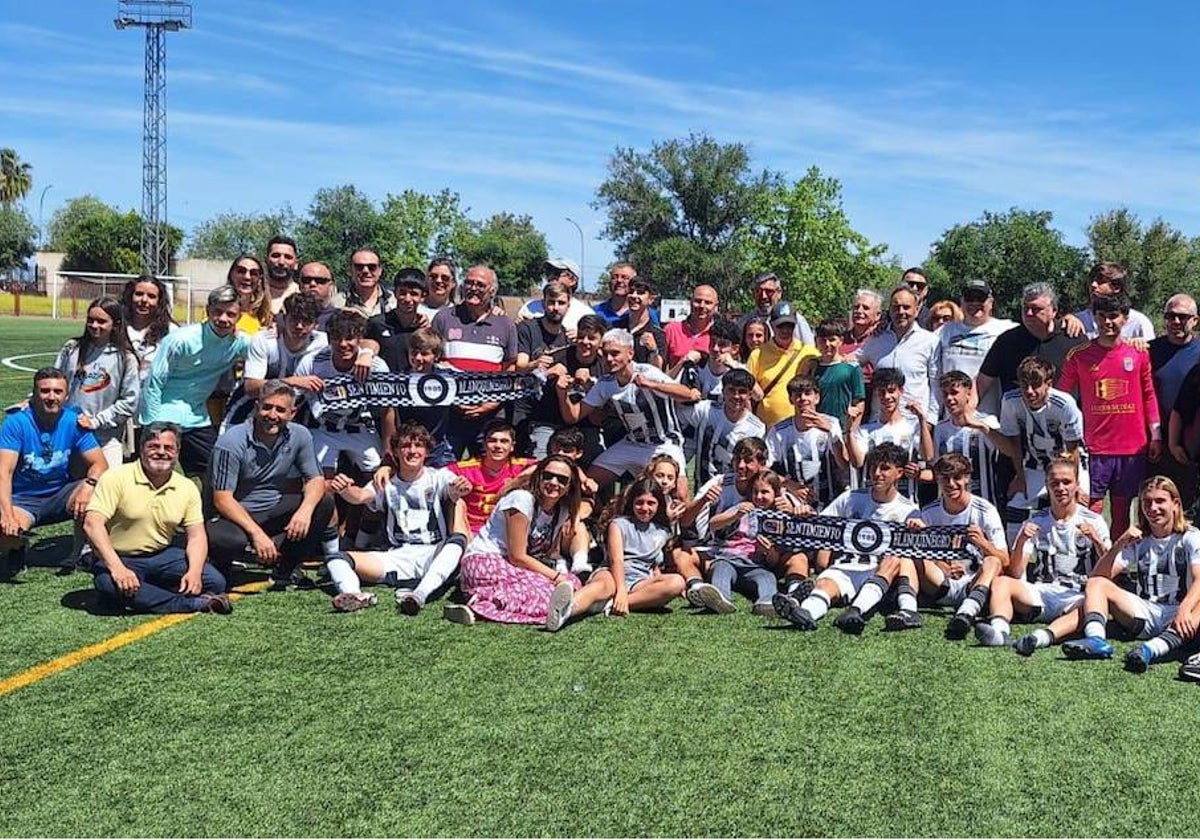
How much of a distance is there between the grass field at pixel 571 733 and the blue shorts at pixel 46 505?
3.54 ft

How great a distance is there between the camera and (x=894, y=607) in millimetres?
7035

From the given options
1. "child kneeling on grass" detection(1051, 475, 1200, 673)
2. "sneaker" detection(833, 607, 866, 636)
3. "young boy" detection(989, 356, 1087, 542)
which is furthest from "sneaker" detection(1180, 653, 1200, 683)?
"young boy" detection(989, 356, 1087, 542)

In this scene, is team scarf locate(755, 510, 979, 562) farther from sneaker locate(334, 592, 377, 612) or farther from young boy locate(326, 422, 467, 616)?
sneaker locate(334, 592, 377, 612)

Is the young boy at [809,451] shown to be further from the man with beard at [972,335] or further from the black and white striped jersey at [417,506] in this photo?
the black and white striped jersey at [417,506]

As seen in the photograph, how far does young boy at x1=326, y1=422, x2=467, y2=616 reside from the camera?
7.36 m

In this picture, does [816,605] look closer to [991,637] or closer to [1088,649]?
[991,637]

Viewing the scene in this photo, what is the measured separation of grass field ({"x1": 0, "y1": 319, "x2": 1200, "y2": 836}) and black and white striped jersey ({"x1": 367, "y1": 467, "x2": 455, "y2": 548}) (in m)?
0.98

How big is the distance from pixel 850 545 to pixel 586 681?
2.24 m

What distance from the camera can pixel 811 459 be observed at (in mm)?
7770

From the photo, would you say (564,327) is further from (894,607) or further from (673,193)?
(673,193)

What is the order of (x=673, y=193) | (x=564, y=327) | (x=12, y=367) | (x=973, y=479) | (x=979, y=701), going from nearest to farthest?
1. (x=979, y=701)
2. (x=973, y=479)
3. (x=564, y=327)
4. (x=12, y=367)
5. (x=673, y=193)

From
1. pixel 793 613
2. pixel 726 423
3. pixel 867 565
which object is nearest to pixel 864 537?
pixel 867 565

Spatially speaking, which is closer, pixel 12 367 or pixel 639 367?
pixel 639 367

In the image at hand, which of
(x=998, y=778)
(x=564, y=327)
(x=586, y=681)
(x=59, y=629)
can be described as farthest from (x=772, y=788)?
(x=564, y=327)
